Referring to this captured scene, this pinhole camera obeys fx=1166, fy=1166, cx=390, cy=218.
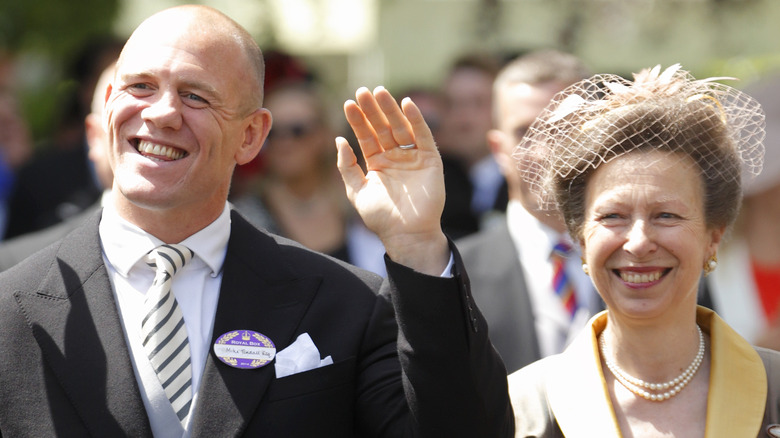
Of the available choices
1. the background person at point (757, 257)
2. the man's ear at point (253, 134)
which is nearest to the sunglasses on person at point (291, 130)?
the background person at point (757, 257)

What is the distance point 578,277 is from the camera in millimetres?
4926

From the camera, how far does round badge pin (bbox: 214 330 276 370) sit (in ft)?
10.9

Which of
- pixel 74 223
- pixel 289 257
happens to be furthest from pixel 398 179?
pixel 74 223

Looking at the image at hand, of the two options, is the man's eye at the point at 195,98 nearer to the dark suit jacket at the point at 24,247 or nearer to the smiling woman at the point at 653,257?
the smiling woman at the point at 653,257

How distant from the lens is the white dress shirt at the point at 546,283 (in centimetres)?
475

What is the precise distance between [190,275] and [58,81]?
795 cm

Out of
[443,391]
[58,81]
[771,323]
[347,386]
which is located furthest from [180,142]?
[58,81]

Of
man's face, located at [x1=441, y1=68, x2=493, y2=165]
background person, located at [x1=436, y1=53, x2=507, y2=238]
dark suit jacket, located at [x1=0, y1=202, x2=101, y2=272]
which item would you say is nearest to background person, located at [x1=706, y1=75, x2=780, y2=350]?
background person, located at [x1=436, y1=53, x2=507, y2=238]

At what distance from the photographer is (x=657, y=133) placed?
135 inches

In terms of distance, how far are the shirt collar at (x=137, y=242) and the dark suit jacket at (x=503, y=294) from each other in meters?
1.40

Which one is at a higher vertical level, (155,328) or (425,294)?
(425,294)

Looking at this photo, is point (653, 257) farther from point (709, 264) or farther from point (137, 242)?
point (137, 242)

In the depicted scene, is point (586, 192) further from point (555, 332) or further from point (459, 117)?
point (459, 117)

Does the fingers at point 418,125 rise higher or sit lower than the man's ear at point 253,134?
higher
